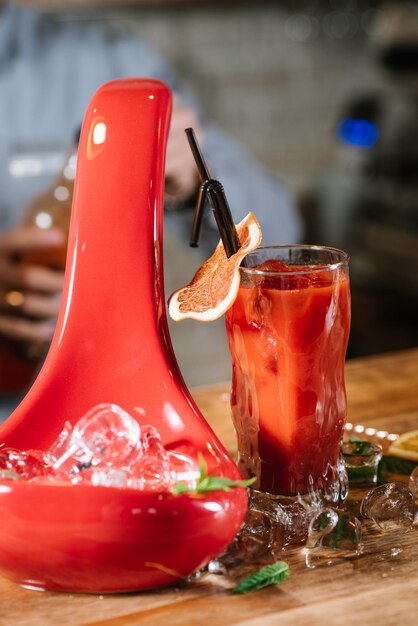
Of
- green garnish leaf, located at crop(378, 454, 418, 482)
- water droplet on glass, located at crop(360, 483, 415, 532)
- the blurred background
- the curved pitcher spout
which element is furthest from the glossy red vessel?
the blurred background

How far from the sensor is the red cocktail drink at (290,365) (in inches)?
31.5

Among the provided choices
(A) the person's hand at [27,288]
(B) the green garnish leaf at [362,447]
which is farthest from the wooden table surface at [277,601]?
(A) the person's hand at [27,288]

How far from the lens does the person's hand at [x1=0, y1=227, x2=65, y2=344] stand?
1.66 metres

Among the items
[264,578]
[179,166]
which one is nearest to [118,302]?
[264,578]

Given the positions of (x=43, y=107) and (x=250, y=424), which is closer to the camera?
(x=250, y=424)

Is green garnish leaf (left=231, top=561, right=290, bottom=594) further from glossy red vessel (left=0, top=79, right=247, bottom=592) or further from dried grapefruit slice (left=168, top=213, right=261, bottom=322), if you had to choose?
dried grapefruit slice (left=168, top=213, right=261, bottom=322)

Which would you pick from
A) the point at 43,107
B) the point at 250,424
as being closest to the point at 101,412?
the point at 250,424

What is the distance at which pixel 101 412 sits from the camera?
70 cm

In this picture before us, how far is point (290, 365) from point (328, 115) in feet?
10.1

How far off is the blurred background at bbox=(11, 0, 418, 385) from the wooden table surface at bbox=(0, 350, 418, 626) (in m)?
2.58

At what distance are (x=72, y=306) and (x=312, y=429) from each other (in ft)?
0.80

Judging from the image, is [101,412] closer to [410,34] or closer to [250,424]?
[250,424]

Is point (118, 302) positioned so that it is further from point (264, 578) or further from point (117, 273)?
point (264, 578)

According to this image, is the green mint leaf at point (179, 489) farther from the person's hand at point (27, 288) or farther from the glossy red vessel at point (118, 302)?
the person's hand at point (27, 288)
